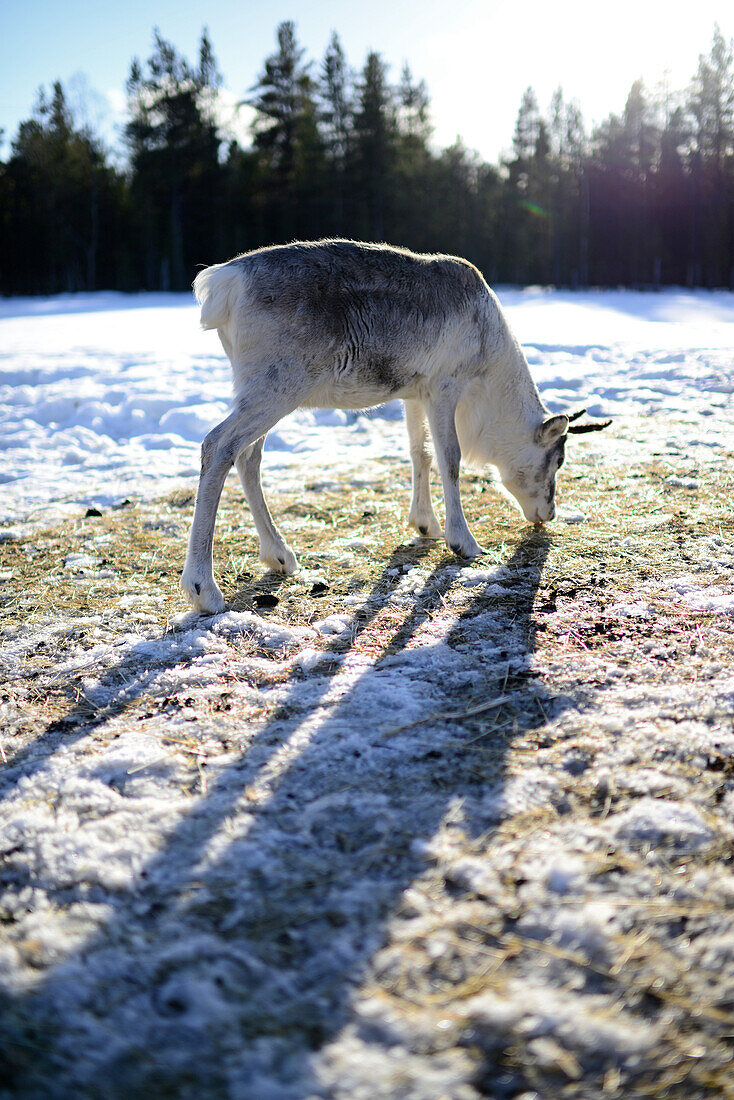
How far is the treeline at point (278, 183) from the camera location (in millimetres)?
36312

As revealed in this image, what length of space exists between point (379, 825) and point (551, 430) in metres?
3.75

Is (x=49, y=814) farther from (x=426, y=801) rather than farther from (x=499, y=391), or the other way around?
(x=499, y=391)

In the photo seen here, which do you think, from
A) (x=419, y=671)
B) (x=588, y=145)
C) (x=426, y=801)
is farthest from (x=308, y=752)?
(x=588, y=145)

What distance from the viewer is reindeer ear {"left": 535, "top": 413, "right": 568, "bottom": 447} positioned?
5074 mm

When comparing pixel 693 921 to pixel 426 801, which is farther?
pixel 426 801

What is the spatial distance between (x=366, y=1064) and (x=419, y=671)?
175 centimetres

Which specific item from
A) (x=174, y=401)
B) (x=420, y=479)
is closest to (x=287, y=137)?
(x=174, y=401)

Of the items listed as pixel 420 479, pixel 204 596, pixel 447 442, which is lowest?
pixel 204 596

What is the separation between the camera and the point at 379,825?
2.05m

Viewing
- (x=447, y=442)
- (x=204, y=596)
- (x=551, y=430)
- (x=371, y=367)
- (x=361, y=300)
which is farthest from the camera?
(x=551, y=430)

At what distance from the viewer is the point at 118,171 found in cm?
3850

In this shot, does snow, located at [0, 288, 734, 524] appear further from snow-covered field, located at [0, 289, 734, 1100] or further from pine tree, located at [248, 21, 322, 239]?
pine tree, located at [248, 21, 322, 239]

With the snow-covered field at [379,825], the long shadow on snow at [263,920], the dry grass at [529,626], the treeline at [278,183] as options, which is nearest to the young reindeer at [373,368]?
the dry grass at [529,626]

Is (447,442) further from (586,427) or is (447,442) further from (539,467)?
(586,427)
